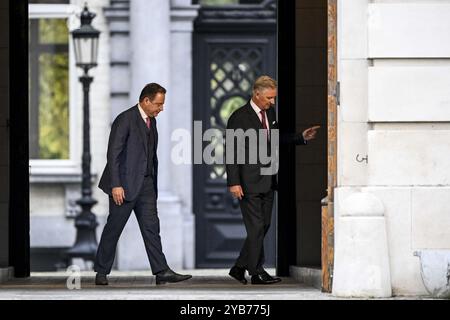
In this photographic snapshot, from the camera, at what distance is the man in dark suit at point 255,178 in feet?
59.8

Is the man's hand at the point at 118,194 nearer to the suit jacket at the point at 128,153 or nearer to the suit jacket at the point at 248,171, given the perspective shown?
the suit jacket at the point at 128,153

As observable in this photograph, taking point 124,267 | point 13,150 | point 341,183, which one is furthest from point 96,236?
point 341,183

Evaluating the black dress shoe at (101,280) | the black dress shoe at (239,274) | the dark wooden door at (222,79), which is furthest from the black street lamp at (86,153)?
the black dress shoe at (101,280)

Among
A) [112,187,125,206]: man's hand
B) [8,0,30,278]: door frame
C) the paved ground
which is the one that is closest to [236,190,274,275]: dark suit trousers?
the paved ground

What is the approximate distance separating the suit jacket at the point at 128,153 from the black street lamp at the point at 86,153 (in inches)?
342

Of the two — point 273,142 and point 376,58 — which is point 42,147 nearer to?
point 273,142

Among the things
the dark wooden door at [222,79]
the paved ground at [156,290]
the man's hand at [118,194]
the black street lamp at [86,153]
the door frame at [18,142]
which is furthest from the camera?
the dark wooden door at [222,79]

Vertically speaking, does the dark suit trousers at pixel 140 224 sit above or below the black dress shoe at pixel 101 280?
above

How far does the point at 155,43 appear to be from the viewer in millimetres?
27531

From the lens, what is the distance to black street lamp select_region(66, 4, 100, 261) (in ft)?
87.7

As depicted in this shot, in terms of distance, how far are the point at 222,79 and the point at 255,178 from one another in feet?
33.0

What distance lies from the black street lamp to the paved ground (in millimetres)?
7306

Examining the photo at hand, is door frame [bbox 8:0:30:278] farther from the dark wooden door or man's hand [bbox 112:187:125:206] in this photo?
the dark wooden door
